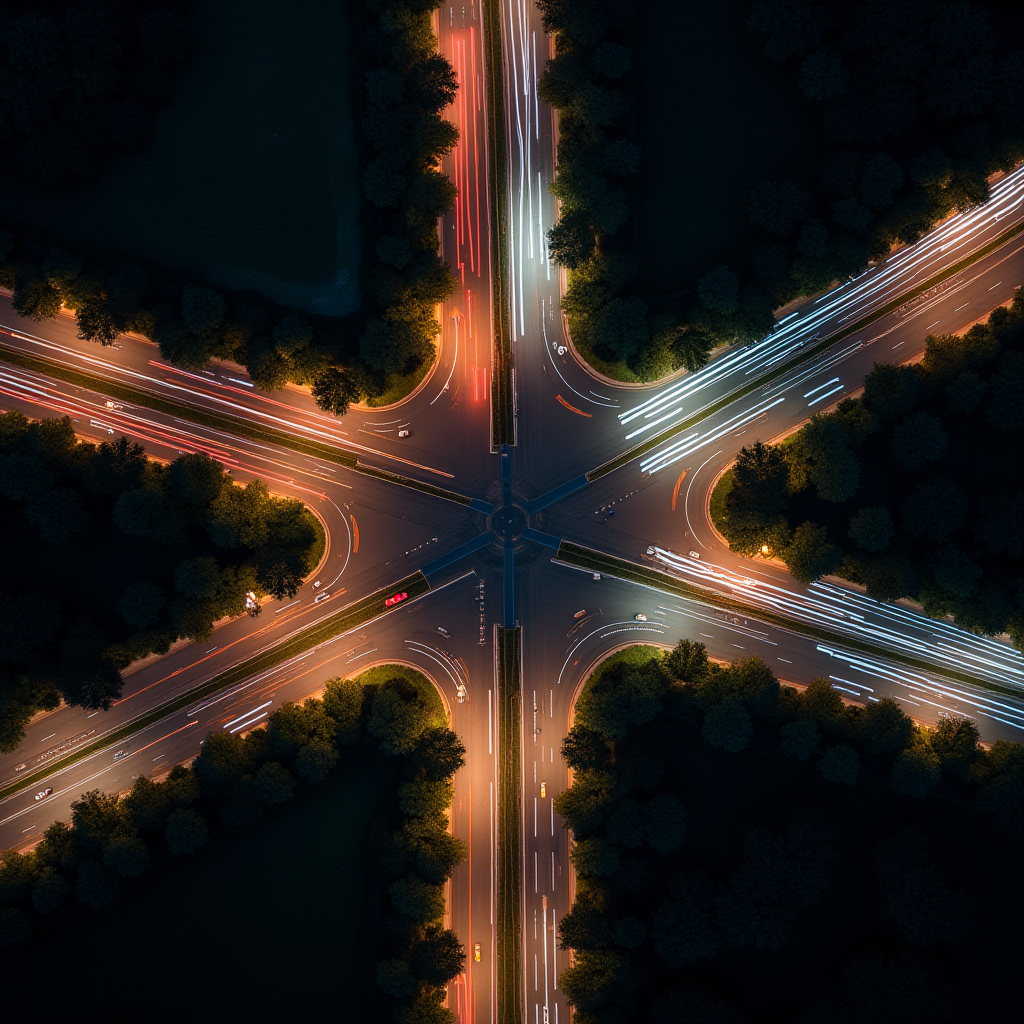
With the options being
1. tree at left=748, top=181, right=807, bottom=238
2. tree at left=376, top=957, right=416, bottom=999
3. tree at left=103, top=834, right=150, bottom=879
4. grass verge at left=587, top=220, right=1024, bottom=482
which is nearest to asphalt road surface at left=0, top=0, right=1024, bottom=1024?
grass verge at left=587, top=220, right=1024, bottom=482

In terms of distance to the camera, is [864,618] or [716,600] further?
[716,600]

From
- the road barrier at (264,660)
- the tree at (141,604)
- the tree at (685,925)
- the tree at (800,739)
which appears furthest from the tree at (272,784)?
the tree at (800,739)

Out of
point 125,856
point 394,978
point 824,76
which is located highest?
point 824,76

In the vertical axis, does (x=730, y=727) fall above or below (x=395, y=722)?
below

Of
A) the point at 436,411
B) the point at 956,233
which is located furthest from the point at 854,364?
the point at 436,411

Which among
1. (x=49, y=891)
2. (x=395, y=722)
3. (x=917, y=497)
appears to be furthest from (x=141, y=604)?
(x=917, y=497)

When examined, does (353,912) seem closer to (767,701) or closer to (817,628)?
(767,701)

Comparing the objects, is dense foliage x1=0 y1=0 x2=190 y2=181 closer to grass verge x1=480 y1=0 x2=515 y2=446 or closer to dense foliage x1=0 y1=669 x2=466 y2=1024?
grass verge x1=480 y1=0 x2=515 y2=446

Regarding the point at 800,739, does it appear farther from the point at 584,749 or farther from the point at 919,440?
the point at 919,440
